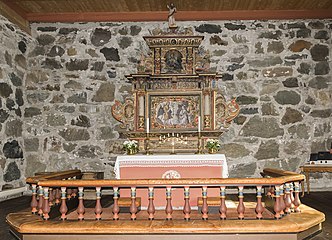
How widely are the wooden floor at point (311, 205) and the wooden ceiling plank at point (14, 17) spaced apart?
368 cm

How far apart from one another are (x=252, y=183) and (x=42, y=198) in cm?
235

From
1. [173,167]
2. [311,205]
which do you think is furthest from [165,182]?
[311,205]

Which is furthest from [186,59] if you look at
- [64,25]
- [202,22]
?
[64,25]

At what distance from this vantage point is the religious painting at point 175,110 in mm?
8570

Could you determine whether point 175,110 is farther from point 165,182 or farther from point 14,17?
point 165,182

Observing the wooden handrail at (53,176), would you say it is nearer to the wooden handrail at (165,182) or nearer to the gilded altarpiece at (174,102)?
the wooden handrail at (165,182)

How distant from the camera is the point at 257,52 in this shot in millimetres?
9094

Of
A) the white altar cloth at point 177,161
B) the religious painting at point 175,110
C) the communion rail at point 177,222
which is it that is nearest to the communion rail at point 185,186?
the communion rail at point 177,222

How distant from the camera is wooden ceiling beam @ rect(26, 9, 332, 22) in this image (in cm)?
897

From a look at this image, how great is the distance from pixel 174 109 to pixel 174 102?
0.50ft

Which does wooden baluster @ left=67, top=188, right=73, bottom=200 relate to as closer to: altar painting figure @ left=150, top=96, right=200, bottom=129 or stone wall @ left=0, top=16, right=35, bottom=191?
stone wall @ left=0, top=16, right=35, bottom=191

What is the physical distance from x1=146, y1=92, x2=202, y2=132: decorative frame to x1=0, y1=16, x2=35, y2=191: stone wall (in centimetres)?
285

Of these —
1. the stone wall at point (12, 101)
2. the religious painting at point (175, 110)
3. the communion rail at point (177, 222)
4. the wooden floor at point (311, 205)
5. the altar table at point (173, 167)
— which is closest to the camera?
the communion rail at point (177, 222)

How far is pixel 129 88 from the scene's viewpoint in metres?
9.06
